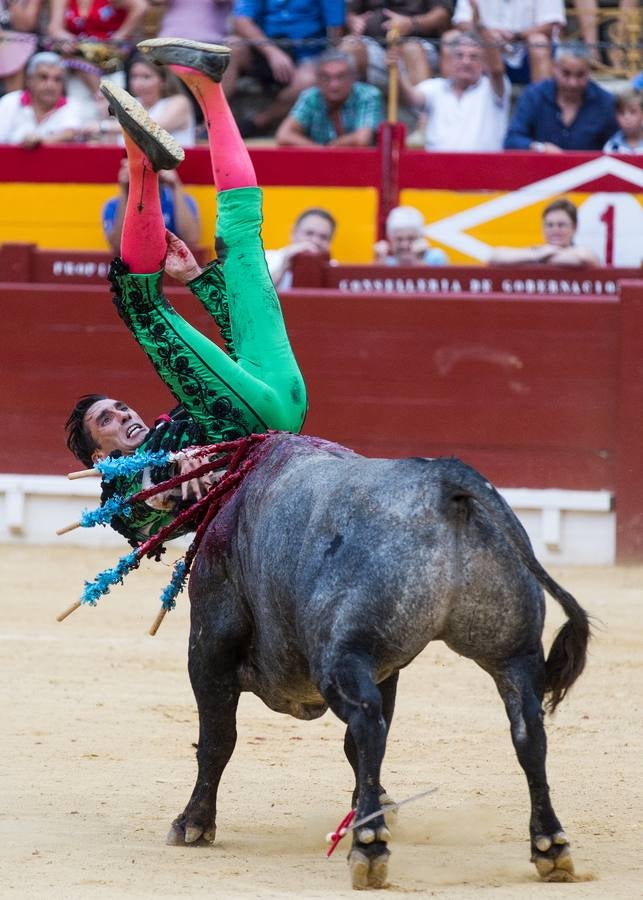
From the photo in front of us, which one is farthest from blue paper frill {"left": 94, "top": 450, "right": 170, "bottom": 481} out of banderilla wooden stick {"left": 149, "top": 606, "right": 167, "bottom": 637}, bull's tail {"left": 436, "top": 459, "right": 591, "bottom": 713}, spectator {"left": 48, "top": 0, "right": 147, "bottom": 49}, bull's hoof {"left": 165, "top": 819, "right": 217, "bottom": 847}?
spectator {"left": 48, "top": 0, "right": 147, "bottom": 49}

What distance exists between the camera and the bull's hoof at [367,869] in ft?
10.7

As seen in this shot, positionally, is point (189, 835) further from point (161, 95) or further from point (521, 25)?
point (521, 25)

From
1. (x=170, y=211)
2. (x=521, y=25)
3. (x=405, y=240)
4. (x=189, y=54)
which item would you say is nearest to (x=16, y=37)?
(x=170, y=211)

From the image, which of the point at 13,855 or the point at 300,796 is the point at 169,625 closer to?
the point at 300,796

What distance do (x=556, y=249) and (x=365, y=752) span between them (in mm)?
5539

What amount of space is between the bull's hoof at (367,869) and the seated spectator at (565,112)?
6.19 meters

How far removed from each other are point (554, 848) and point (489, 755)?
1.52 meters

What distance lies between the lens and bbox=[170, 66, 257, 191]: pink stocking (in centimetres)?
442

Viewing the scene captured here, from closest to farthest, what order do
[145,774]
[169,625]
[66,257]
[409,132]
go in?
[145,774], [169,625], [66,257], [409,132]

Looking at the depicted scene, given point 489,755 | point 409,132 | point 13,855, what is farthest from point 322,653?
point 409,132

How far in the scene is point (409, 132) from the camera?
9.85 m

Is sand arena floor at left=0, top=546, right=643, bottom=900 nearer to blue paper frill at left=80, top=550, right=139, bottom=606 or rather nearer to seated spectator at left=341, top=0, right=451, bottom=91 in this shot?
blue paper frill at left=80, top=550, right=139, bottom=606

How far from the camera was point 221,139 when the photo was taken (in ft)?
14.6

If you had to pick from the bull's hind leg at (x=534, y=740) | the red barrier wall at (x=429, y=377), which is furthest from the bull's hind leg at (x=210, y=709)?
the red barrier wall at (x=429, y=377)
